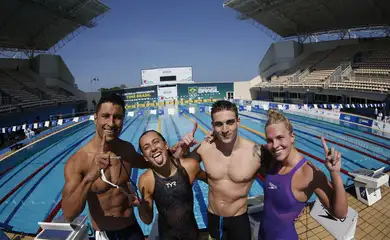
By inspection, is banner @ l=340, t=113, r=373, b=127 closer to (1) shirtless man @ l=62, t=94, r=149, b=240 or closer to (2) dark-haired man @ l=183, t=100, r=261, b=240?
(2) dark-haired man @ l=183, t=100, r=261, b=240

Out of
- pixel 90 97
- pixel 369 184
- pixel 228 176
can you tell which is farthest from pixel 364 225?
pixel 90 97

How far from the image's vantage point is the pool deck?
2992 mm

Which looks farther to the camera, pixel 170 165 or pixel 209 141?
pixel 209 141

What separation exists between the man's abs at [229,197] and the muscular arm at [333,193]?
763 millimetres

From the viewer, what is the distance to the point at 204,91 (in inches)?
1405

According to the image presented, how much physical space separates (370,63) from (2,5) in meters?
29.2

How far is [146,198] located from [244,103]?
81.9ft

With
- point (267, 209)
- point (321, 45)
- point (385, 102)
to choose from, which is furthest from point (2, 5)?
point (321, 45)

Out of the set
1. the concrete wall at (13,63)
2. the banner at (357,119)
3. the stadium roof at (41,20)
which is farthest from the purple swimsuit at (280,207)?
the concrete wall at (13,63)

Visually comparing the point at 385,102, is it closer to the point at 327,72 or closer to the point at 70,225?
the point at 327,72

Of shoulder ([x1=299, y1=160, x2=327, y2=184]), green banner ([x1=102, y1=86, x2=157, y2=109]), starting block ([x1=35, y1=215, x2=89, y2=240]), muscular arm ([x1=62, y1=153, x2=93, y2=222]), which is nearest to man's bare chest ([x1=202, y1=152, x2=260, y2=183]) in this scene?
shoulder ([x1=299, y1=160, x2=327, y2=184])

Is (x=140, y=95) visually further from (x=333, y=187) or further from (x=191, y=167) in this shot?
(x=333, y=187)

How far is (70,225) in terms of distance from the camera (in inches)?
72.0

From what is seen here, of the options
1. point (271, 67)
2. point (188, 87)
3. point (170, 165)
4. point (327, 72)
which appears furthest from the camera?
point (188, 87)
